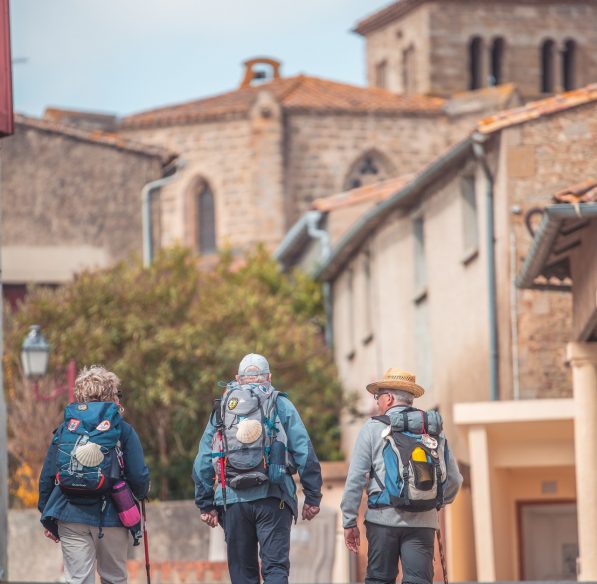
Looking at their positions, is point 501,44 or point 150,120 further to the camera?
point 501,44

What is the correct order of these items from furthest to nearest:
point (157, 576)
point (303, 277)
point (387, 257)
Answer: point (303, 277) → point (387, 257) → point (157, 576)

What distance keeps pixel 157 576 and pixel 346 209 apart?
60.1 ft

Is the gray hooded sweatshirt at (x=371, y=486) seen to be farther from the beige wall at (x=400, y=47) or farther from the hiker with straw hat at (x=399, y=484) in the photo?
the beige wall at (x=400, y=47)

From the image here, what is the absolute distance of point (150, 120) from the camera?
5653 centimetres

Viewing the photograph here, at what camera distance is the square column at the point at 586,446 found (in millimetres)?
17109

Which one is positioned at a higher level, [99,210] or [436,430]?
[99,210]

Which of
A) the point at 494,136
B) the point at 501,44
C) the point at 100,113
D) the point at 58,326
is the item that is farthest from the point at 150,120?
the point at 494,136

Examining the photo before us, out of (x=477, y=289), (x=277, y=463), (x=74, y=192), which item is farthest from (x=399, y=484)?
(x=74, y=192)

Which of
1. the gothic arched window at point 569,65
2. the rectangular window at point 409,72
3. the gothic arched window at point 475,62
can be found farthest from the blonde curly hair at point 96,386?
the gothic arched window at point 569,65

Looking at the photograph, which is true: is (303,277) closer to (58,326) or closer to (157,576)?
(58,326)

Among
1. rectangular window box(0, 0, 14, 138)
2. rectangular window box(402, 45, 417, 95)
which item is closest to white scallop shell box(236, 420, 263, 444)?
rectangular window box(0, 0, 14, 138)

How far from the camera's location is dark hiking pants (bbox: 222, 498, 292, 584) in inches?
423

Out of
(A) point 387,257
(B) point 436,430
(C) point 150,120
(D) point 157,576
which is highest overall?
(C) point 150,120

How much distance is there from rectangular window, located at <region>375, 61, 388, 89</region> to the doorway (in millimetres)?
43391
